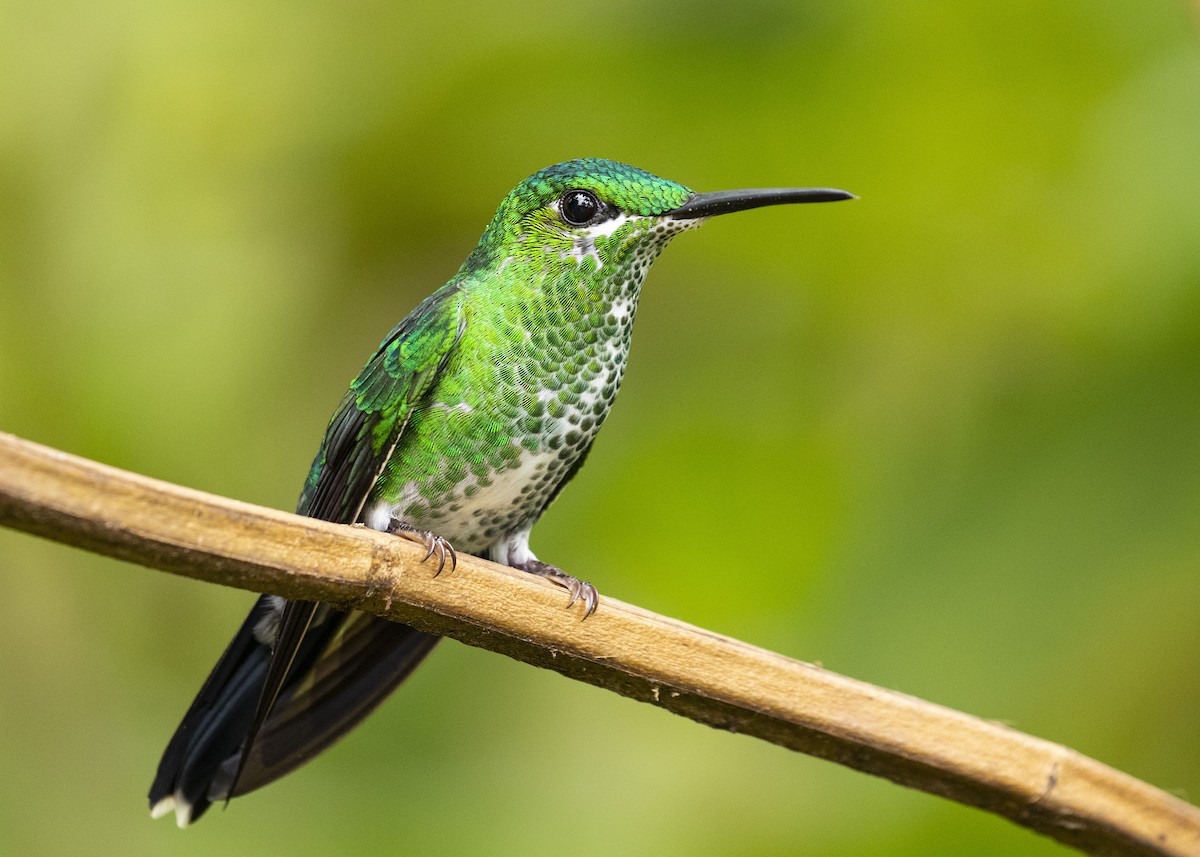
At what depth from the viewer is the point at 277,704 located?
2248mm

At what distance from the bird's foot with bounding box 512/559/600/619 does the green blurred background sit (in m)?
0.61

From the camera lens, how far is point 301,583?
1.51 metres

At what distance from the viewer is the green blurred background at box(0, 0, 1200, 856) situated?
9.42ft

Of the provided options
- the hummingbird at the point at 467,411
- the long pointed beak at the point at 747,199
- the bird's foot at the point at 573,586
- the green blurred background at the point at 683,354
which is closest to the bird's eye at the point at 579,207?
the hummingbird at the point at 467,411

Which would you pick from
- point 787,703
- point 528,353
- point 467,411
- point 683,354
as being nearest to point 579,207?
point 528,353

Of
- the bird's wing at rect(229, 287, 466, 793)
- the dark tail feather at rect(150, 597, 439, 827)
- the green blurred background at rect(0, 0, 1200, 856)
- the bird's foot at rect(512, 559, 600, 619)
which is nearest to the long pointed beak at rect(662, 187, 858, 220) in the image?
the bird's wing at rect(229, 287, 466, 793)

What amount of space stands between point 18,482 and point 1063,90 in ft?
8.80

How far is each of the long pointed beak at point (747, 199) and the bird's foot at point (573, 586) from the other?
24.1 inches

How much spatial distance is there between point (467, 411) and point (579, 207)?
396 mm

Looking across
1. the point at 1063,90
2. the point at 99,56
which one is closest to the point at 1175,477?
the point at 1063,90

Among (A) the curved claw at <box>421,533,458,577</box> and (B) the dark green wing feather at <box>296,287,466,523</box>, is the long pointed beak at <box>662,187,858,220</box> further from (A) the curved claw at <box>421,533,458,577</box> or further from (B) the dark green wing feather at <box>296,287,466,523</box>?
(A) the curved claw at <box>421,533,458,577</box>

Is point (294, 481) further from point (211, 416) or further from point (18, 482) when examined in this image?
point (18, 482)

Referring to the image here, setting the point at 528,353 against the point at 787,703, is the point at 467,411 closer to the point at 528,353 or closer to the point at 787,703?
the point at 528,353

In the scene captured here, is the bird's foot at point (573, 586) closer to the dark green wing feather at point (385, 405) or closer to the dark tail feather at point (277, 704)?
the dark tail feather at point (277, 704)
